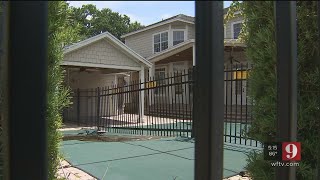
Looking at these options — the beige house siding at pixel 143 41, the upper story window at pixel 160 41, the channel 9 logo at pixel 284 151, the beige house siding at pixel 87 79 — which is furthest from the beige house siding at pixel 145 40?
the channel 9 logo at pixel 284 151

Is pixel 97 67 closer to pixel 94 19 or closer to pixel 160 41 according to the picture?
pixel 94 19

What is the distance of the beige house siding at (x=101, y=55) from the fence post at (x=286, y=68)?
35.5ft

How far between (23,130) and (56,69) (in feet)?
5.35

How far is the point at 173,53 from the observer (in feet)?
53.2

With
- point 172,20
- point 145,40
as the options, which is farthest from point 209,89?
point 145,40

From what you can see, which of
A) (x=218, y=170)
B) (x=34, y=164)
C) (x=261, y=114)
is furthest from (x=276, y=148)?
(x=34, y=164)

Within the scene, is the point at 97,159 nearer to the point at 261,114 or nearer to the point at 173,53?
the point at 261,114

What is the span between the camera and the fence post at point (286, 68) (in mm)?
1507

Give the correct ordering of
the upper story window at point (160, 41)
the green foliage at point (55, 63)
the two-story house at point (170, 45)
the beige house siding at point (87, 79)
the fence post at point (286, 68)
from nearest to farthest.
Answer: the fence post at point (286, 68) < the green foliage at point (55, 63) < the beige house siding at point (87, 79) < the two-story house at point (170, 45) < the upper story window at point (160, 41)

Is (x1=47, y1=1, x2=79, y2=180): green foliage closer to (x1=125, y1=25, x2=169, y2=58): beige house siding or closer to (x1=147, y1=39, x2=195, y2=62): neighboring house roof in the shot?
(x1=147, y1=39, x2=195, y2=62): neighboring house roof

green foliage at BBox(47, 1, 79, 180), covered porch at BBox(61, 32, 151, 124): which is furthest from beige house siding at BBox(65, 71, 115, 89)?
green foliage at BBox(47, 1, 79, 180)

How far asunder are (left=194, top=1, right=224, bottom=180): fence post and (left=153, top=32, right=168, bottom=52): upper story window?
57.9ft

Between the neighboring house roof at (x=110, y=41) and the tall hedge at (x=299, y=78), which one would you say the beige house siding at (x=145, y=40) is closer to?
the neighboring house roof at (x=110, y=41)

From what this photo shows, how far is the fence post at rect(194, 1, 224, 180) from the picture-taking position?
51.9 inches
